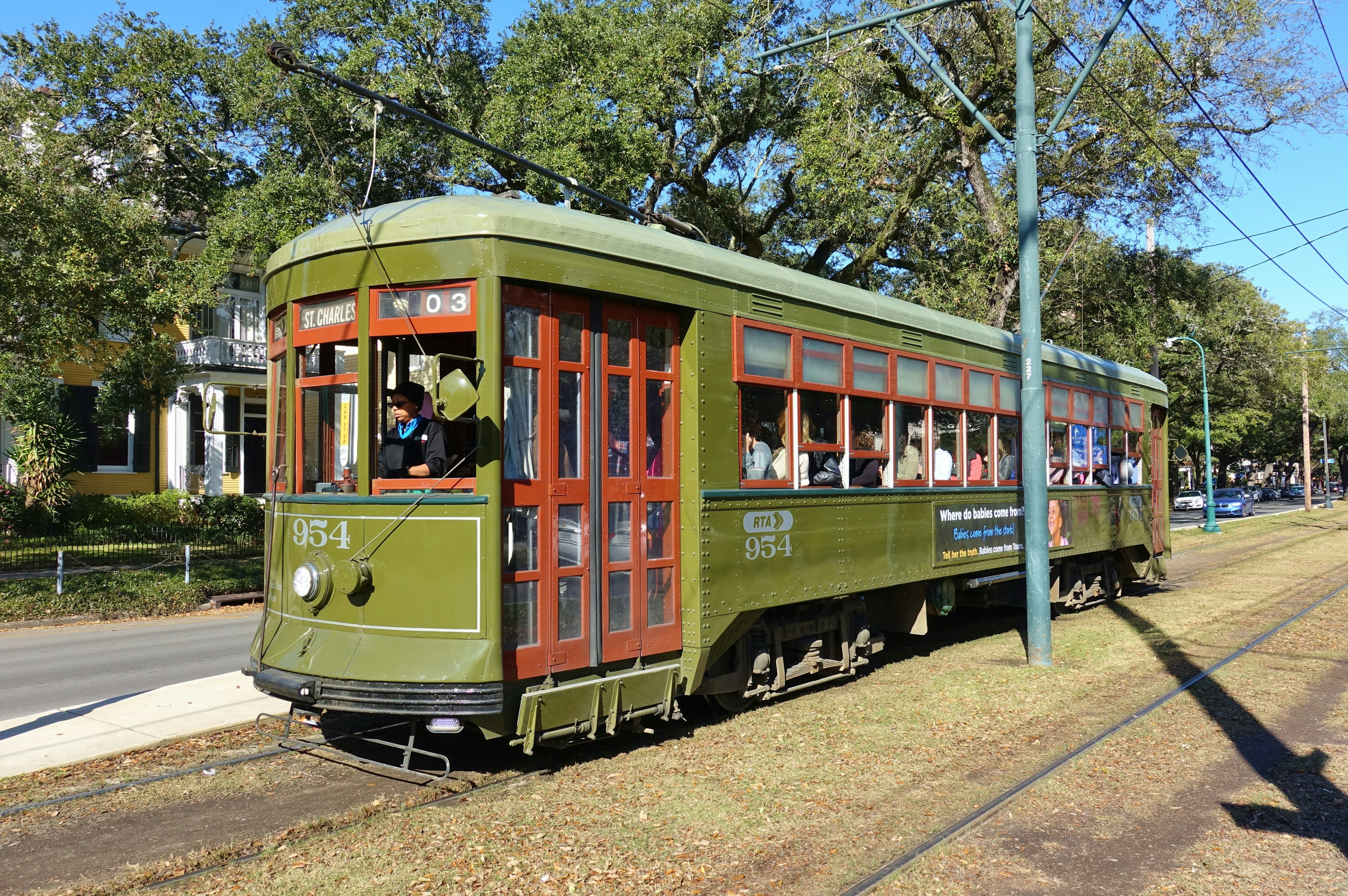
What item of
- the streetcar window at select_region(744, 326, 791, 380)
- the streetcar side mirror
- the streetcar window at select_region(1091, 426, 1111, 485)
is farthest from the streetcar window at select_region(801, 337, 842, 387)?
the streetcar window at select_region(1091, 426, 1111, 485)

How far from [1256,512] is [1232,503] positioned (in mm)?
6997

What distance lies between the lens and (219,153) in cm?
2162

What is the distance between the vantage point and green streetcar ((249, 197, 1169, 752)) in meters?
5.71

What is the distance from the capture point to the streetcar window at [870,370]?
8.36 metres

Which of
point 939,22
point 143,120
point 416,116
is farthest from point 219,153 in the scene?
point 416,116

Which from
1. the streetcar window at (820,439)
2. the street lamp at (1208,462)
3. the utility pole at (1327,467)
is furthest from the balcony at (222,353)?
the utility pole at (1327,467)

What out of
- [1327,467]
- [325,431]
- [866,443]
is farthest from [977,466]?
[1327,467]

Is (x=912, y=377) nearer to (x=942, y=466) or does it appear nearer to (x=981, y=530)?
(x=942, y=466)

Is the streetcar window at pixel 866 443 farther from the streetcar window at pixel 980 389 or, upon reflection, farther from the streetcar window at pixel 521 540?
the streetcar window at pixel 521 540

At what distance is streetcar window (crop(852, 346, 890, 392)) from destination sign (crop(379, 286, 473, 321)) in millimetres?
3757

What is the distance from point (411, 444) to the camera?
605cm

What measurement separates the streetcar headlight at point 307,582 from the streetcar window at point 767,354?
3297 mm

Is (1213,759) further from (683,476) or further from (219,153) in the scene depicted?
(219,153)

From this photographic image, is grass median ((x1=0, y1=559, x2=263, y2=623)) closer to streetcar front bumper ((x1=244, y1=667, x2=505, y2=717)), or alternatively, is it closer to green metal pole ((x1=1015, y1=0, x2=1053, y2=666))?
streetcar front bumper ((x1=244, y1=667, x2=505, y2=717))
